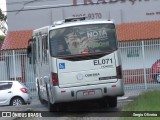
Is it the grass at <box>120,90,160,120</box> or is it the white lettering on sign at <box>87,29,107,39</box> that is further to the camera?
the white lettering on sign at <box>87,29,107,39</box>

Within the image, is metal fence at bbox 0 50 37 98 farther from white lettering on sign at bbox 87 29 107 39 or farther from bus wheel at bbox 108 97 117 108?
white lettering on sign at bbox 87 29 107 39

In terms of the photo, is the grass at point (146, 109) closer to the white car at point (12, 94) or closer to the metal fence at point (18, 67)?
the white car at point (12, 94)

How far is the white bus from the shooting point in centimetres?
1641

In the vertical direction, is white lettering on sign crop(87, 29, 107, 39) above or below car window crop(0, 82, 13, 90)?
above

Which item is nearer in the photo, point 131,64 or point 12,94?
point 12,94

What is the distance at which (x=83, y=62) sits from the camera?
16.5 meters

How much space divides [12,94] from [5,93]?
1.06ft

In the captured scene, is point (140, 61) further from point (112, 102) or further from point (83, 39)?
point (83, 39)

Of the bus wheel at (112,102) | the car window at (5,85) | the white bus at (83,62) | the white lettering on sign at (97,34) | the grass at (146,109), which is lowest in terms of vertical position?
the car window at (5,85)

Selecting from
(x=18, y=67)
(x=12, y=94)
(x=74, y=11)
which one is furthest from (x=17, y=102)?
(x=74, y=11)

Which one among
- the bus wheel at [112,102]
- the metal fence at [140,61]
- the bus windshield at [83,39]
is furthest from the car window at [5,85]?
the bus windshield at [83,39]

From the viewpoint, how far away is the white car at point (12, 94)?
81.1 ft

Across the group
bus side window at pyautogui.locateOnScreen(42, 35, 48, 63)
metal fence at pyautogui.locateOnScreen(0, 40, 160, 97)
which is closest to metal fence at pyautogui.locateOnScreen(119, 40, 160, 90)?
metal fence at pyautogui.locateOnScreen(0, 40, 160, 97)

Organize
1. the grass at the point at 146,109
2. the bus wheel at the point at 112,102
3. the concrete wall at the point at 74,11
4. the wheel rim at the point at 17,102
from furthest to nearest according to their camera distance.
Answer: the concrete wall at the point at 74,11
the wheel rim at the point at 17,102
the bus wheel at the point at 112,102
the grass at the point at 146,109
